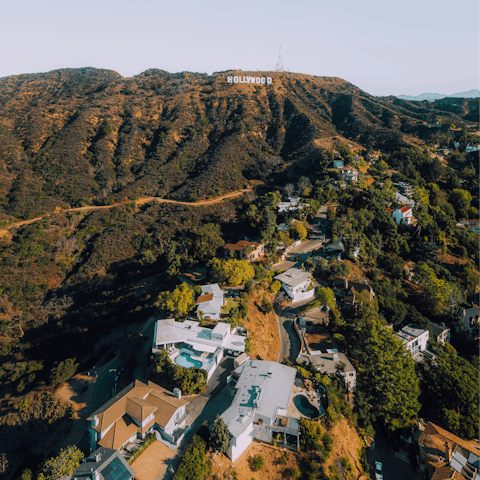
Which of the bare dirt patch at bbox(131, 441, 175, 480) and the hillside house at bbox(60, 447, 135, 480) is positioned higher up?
the hillside house at bbox(60, 447, 135, 480)

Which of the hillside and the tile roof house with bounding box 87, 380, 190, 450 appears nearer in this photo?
the tile roof house with bounding box 87, 380, 190, 450

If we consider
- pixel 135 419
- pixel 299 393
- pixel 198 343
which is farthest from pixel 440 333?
pixel 135 419

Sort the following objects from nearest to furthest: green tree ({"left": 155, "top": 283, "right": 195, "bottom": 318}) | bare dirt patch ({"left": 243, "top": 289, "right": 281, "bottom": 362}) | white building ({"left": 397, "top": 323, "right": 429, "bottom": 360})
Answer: bare dirt patch ({"left": 243, "top": 289, "right": 281, "bottom": 362}) → green tree ({"left": 155, "top": 283, "right": 195, "bottom": 318}) → white building ({"left": 397, "top": 323, "right": 429, "bottom": 360})

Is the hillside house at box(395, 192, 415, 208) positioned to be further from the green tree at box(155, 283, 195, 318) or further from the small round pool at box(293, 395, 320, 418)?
the small round pool at box(293, 395, 320, 418)

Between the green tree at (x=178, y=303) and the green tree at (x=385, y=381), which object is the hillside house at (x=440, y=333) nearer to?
the green tree at (x=385, y=381)

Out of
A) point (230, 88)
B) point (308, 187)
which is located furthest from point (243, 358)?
→ point (230, 88)

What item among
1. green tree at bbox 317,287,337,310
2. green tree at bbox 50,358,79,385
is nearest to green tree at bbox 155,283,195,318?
green tree at bbox 50,358,79,385

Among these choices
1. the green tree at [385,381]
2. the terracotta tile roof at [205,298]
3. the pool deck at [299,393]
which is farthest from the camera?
the terracotta tile roof at [205,298]

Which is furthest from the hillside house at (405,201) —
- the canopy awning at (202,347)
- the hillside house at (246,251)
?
the canopy awning at (202,347)
